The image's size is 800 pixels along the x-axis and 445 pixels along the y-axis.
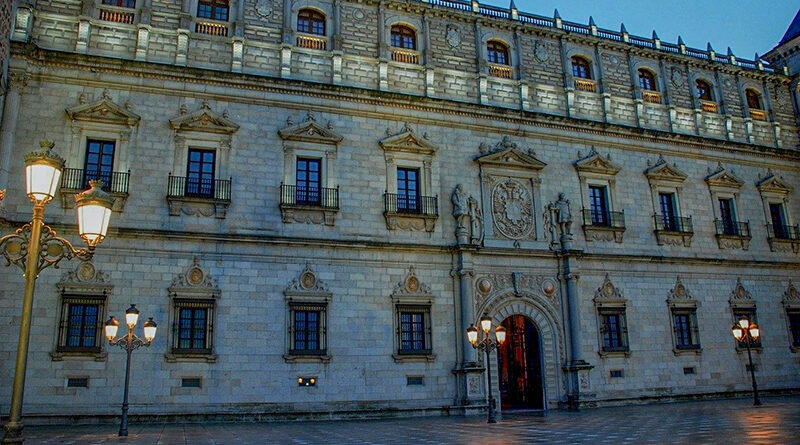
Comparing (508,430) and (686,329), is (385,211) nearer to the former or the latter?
(508,430)

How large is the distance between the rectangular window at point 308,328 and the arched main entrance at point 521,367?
678 centimetres

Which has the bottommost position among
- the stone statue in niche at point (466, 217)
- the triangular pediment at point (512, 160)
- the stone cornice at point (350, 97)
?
the stone statue in niche at point (466, 217)

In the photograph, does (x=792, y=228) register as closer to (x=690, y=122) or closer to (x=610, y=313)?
(x=690, y=122)

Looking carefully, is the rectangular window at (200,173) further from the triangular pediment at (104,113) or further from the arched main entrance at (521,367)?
the arched main entrance at (521,367)

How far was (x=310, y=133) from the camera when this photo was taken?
21.5 m

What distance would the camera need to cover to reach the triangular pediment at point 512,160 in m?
23.4

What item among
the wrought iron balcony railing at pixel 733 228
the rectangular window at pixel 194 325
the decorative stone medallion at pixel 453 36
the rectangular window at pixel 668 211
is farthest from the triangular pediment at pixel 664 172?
the rectangular window at pixel 194 325

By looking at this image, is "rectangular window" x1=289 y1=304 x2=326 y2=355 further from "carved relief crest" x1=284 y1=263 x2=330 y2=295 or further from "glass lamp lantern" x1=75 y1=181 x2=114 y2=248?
"glass lamp lantern" x1=75 y1=181 x2=114 y2=248

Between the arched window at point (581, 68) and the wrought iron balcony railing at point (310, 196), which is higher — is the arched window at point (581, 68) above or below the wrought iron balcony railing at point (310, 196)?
above

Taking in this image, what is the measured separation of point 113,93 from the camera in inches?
784

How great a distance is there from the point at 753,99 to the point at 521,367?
18.1 m

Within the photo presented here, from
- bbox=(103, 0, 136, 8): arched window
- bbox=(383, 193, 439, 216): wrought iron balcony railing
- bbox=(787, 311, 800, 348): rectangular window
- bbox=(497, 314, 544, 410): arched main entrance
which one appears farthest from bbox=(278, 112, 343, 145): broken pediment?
bbox=(787, 311, 800, 348): rectangular window

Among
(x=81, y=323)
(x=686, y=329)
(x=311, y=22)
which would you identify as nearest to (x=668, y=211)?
(x=686, y=329)

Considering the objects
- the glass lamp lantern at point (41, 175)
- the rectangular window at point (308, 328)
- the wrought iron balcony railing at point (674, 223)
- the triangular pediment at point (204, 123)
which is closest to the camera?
the glass lamp lantern at point (41, 175)
